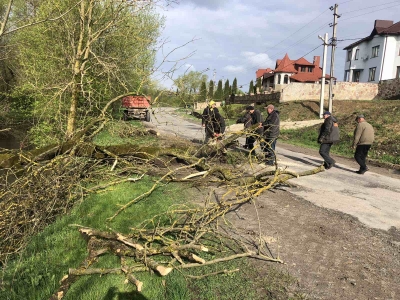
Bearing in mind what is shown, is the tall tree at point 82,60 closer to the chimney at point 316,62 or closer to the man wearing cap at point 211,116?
the man wearing cap at point 211,116

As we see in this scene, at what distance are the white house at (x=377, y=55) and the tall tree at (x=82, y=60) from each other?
38520 millimetres

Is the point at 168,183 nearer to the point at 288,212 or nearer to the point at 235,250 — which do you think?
the point at 288,212

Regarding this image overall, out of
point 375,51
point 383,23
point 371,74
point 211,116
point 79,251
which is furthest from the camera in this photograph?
point 383,23

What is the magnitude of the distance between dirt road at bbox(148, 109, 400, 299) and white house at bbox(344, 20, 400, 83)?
3993 centimetres

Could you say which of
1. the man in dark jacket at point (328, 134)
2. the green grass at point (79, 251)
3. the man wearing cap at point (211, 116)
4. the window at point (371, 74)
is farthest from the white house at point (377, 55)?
the green grass at point (79, 251)

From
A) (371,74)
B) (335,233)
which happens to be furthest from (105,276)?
(371,74)

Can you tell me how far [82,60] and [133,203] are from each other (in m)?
5.93

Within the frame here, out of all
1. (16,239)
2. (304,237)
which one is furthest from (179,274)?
(16,239)

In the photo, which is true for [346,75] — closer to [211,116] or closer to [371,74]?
[371,74]

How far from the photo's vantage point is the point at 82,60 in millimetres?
9875

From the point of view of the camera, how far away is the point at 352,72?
158ft

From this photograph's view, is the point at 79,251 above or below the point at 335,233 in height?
below

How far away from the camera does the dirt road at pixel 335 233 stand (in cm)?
339

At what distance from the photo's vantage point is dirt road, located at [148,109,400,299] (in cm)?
339
